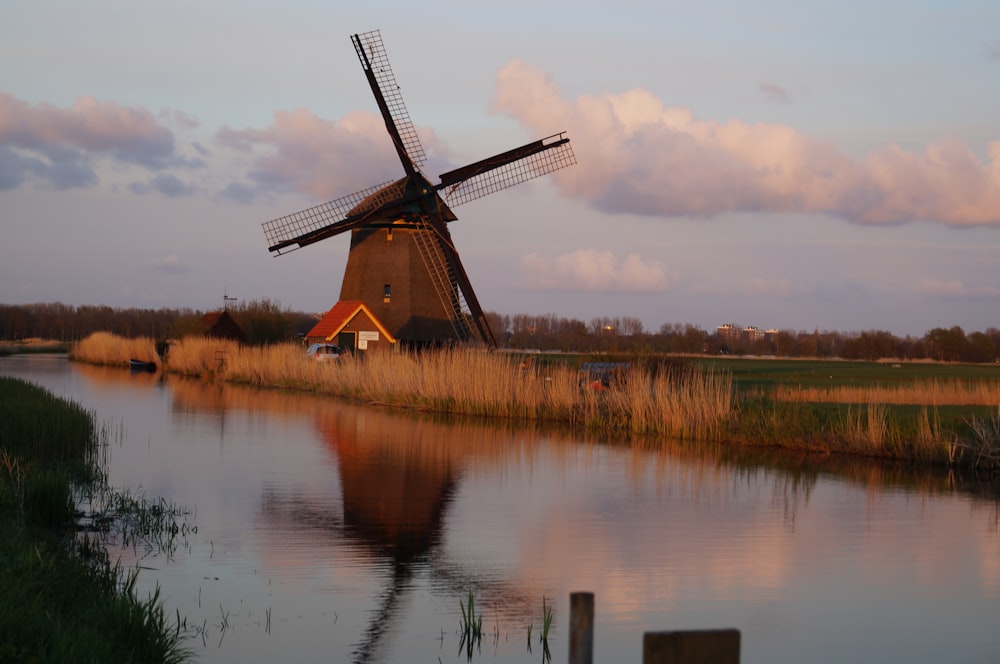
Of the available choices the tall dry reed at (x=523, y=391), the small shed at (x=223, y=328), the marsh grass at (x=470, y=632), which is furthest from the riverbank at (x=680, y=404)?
the small shed at (x=223, y=328)

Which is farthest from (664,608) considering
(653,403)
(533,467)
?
(653,403)

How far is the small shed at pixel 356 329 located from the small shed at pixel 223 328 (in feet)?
35.1

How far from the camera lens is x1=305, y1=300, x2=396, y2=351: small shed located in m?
31.2

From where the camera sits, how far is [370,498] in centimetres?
1168

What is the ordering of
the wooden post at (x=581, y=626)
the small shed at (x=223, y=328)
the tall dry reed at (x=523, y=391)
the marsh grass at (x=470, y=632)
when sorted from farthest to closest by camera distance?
the small shed at (x=223, y=328)
the tall dry reed at (x=523, y=391)
the marsh grass at (x=470, y=632)
the wooden post at (x=581, y=626)

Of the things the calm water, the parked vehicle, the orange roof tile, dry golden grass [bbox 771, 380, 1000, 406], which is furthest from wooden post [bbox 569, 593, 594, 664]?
the parked vehicle

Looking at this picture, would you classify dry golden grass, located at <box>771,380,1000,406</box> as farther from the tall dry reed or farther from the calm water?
the calm water

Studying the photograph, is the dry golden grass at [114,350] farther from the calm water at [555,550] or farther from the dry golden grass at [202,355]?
the calm water at [555,550]

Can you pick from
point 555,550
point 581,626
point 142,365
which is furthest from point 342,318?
point 581,626

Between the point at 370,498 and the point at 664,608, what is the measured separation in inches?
193

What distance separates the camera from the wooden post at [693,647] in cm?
303

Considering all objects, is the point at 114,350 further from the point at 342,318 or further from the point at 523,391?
the point at 523,391

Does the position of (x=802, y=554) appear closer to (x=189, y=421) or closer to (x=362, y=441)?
(x=362, y=441)

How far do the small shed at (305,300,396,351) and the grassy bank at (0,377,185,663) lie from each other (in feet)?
64.0
